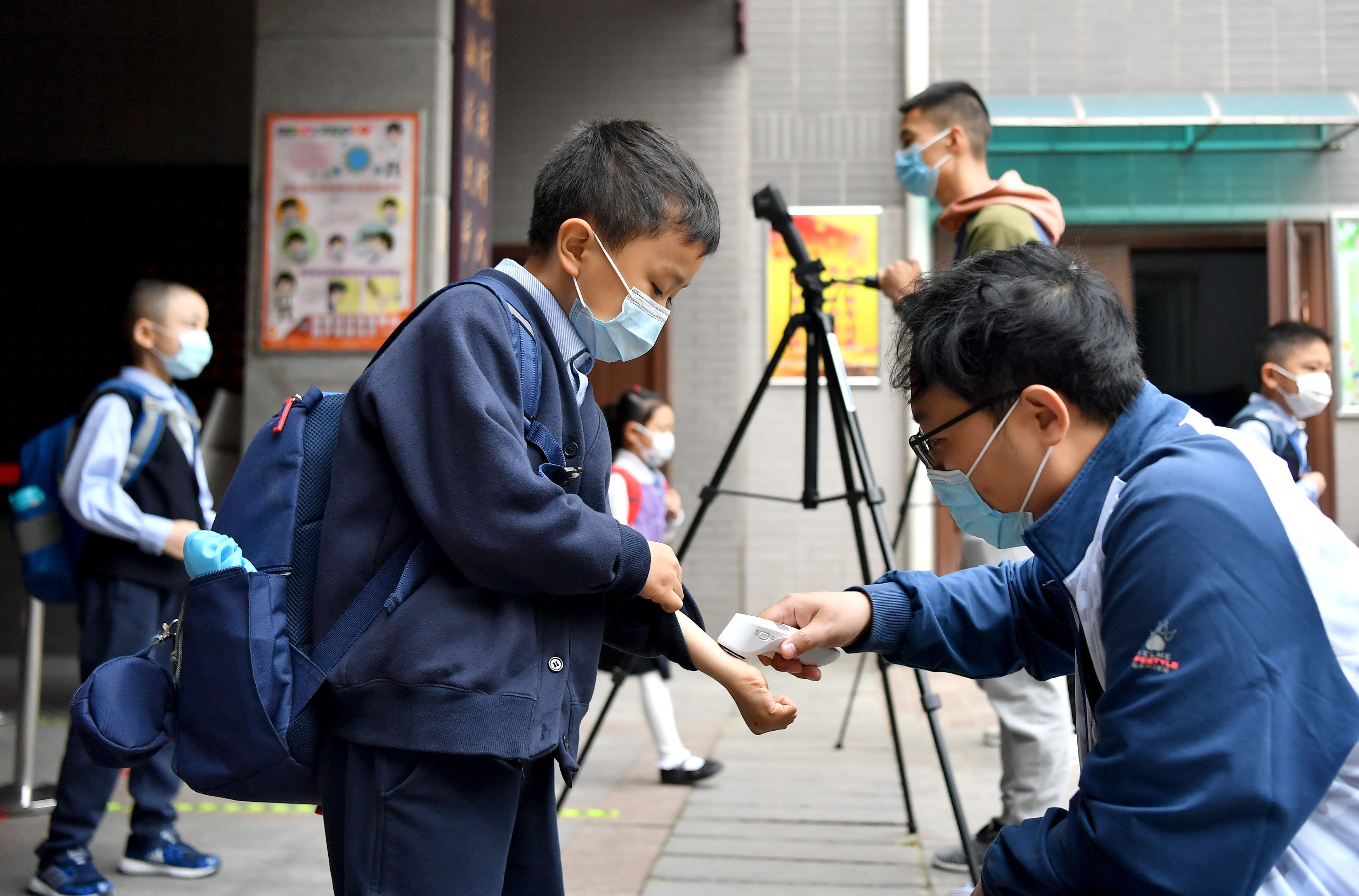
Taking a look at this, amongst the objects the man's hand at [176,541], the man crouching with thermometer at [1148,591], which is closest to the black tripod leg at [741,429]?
the man's hand at [176,541]

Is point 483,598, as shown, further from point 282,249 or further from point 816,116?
point 816,116

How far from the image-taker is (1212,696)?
3.15 ft

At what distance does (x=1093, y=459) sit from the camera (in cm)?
121

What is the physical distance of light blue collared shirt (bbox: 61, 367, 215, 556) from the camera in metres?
2.75

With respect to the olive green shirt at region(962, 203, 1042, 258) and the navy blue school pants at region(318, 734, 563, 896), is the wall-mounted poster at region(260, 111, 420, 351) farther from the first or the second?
the navy blue school pants at region(318, 734, 563, 896)

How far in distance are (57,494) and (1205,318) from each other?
6.46m

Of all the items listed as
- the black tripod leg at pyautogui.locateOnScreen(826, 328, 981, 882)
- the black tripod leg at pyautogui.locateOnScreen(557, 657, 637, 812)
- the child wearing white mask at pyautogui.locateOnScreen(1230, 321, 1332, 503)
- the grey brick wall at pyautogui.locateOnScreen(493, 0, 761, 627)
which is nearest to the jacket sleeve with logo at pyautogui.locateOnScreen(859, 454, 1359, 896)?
the black tripod leg at pyautogui.locateOnScreen(826, 328, 981, 882)

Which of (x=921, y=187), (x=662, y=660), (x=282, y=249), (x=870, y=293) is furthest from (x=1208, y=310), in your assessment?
(x=282, y=249)

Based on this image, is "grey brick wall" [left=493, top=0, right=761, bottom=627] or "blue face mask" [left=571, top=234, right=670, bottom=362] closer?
"blue face mask" [left=571, top=234, right=670, bottom=362]

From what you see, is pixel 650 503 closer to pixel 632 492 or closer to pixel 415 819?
pixel 632 492

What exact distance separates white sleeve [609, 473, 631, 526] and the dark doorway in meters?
4.20

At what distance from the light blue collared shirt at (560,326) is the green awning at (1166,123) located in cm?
539

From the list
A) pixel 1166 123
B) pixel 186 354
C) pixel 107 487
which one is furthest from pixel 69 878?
pixel 1166 123

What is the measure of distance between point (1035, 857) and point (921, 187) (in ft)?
8.83
